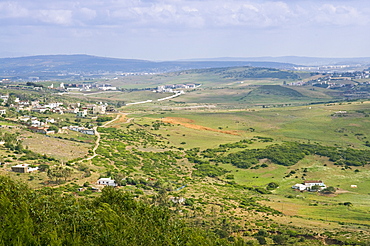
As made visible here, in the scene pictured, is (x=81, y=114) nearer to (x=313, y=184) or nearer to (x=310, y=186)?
(x=313, y=184)

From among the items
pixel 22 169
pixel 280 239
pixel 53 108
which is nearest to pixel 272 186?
pixel 280 239

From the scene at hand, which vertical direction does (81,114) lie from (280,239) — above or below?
above

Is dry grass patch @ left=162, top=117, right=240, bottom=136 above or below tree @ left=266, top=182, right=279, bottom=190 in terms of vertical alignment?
above

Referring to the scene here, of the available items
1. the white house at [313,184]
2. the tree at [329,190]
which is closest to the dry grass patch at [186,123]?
the white house at [313,184]

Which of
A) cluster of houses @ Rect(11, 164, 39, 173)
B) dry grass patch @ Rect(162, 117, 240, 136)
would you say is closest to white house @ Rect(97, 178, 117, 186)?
cluster of houses @ Rect(11, 164, 39, 173)

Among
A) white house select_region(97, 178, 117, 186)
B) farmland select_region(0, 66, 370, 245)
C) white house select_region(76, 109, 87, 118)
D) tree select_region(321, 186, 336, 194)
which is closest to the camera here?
farmland select_region(0, 66, 370, 245)

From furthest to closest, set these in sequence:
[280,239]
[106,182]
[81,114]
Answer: [81,114], [106,182], [280,239]

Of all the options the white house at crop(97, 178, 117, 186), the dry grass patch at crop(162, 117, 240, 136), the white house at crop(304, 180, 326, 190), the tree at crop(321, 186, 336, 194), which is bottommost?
the tree at crop(321, 186, 336, 194)

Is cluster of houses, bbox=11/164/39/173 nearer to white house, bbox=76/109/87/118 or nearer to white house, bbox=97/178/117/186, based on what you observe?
white house, bbox=97/178/117/186

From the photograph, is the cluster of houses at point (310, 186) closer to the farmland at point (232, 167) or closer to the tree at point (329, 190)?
the tree at point (329, 190)

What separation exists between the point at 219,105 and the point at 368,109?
64.3 m

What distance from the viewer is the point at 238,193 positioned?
6291 centimetres

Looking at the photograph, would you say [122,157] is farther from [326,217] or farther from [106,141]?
[326,217]

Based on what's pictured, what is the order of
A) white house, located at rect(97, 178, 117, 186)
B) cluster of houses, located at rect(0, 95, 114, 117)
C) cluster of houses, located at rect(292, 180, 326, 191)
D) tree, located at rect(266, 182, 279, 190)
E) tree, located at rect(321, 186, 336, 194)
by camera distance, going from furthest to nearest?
cluster of houses, located at rect(0, 95, 114, 117) < tree, located at rect(266, 182, 279, 190) < cluster of houses, located at rect(292, 180, 326, 191) < tree, located at rect(321, 186, 336, 194) < white house, located at rect(97, 178, 117, 186)
